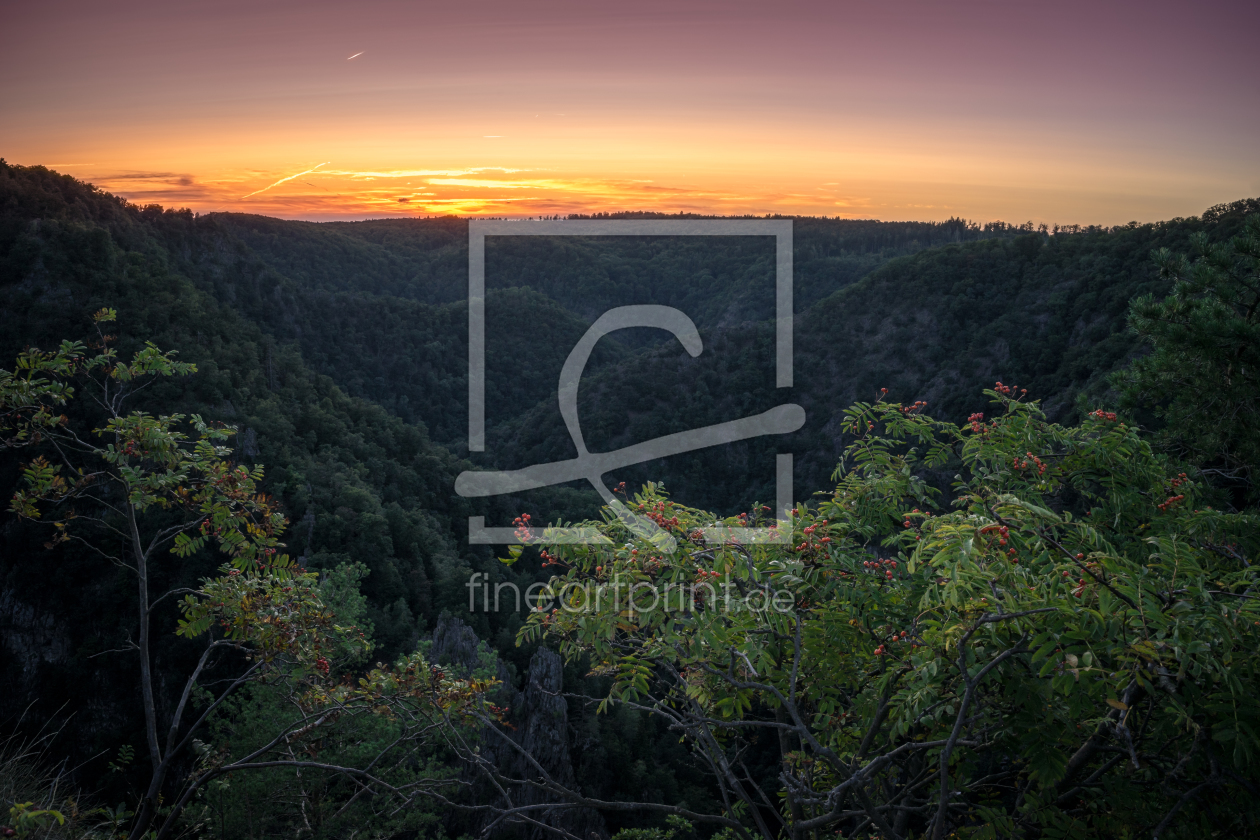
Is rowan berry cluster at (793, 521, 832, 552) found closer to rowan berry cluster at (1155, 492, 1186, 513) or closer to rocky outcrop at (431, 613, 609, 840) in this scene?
rowan berry cluster at (1155, 492, 1186, 513)

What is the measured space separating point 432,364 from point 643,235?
70702 millimetres

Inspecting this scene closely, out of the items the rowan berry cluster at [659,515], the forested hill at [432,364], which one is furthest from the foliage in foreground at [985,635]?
the forested hill at [432,364]

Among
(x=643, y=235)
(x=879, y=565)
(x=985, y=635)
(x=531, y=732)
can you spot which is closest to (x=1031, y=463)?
(x=879, y=565)

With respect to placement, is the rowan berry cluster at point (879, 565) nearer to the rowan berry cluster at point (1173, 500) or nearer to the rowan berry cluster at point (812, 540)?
the rowan berry cluster at point (812, 540)

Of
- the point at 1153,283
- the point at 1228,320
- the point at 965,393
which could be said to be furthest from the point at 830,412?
the point at 1228,320

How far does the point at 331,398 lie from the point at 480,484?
14.8 m

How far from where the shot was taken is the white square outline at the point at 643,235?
6180mm

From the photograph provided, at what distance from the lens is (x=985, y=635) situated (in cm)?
427

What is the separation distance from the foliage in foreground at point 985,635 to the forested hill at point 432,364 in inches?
756

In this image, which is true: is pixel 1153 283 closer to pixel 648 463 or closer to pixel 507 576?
pixel 648 463

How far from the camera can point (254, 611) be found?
21.6 ft

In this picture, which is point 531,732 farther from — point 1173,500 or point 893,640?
point 1173,500

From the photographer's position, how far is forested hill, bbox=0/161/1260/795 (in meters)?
39.1

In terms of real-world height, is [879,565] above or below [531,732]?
above
